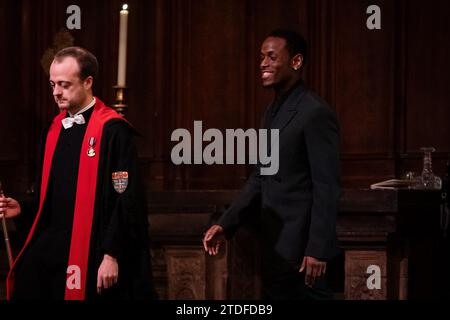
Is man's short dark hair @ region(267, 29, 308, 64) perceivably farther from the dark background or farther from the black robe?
the dark background

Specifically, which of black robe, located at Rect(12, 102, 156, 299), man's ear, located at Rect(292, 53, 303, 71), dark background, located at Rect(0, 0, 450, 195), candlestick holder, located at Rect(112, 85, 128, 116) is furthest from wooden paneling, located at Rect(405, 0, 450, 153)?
black robe, located at Rect(12, 102, 156, 299)

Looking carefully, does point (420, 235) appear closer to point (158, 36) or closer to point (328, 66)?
point (328, 66)

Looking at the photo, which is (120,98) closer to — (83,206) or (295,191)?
(83,206)

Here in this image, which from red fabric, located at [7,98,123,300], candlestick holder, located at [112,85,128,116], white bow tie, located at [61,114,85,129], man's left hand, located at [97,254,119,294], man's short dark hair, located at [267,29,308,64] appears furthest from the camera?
candlestick holder, located at [112,85,128,116]

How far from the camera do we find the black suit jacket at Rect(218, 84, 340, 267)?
3326 mm

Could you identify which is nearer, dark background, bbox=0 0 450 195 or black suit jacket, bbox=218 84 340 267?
black suit jacket, bbox=218 84 340 267

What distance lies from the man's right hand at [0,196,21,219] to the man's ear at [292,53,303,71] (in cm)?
121

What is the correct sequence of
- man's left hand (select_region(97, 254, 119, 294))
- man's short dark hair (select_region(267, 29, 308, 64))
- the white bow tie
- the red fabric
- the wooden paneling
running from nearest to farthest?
man's left hand (select_region(97, 254, 119, 294)) < the red fabric < the white bow tie < man's short dark hair (select_region(267, 29, 308, 64)) < the wooden paneling

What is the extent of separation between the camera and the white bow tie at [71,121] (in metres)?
3.49

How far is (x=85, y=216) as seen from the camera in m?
3.37

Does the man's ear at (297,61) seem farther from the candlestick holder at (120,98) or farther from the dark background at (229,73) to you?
the dark background at (229,73)
